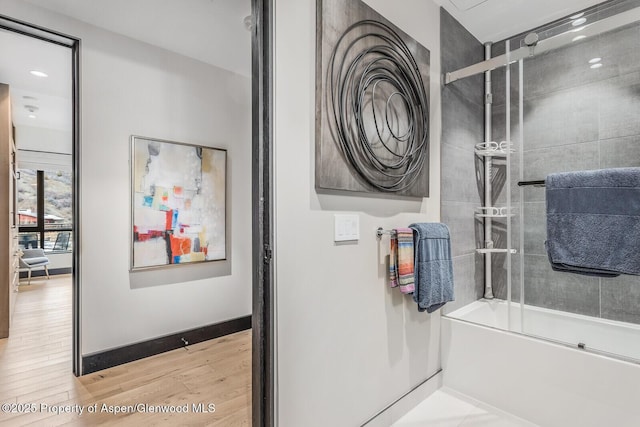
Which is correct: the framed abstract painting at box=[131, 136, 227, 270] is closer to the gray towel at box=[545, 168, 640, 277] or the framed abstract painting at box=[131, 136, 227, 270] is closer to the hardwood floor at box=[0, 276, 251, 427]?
the hardwood floor at box=[0, 276, 251, 427]

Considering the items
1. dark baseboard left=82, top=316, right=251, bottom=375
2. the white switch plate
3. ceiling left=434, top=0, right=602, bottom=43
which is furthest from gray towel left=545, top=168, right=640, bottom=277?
dark baseboard left=82, top=316, right=251, bottom=375

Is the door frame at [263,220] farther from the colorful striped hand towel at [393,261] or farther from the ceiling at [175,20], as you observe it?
the ceiling at [175,20]

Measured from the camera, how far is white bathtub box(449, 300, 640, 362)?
1634 millimetres

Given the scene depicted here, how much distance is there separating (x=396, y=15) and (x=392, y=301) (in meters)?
1.56

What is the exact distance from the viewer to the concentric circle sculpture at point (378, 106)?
1.39 metres

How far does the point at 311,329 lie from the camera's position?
4.31ft

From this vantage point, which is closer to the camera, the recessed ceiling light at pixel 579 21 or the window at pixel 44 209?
the recessed ceiling light at pixel 579 21

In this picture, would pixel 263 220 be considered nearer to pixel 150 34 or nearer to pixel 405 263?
pixel 405 263

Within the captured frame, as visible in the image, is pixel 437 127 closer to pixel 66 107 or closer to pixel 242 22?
pixel 242 22

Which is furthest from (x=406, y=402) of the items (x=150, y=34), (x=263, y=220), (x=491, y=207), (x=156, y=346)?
(x=150, y=34)

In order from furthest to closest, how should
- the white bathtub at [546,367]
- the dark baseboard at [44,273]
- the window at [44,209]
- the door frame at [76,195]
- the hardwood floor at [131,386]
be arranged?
the window at [44,209] < the dark baseboard at [44,273] < the door frame at [76,195] < the hardwood floor at [131,386] < the white bathtub at [546,367]

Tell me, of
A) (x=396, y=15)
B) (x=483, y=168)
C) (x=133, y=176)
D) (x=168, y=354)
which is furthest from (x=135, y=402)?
(x=483, y=168)

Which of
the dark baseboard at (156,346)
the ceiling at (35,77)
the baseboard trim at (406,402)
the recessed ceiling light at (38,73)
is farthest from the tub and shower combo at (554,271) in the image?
the recessed ceiling light at (38,73)

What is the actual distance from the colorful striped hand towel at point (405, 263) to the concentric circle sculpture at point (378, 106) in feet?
0.81
